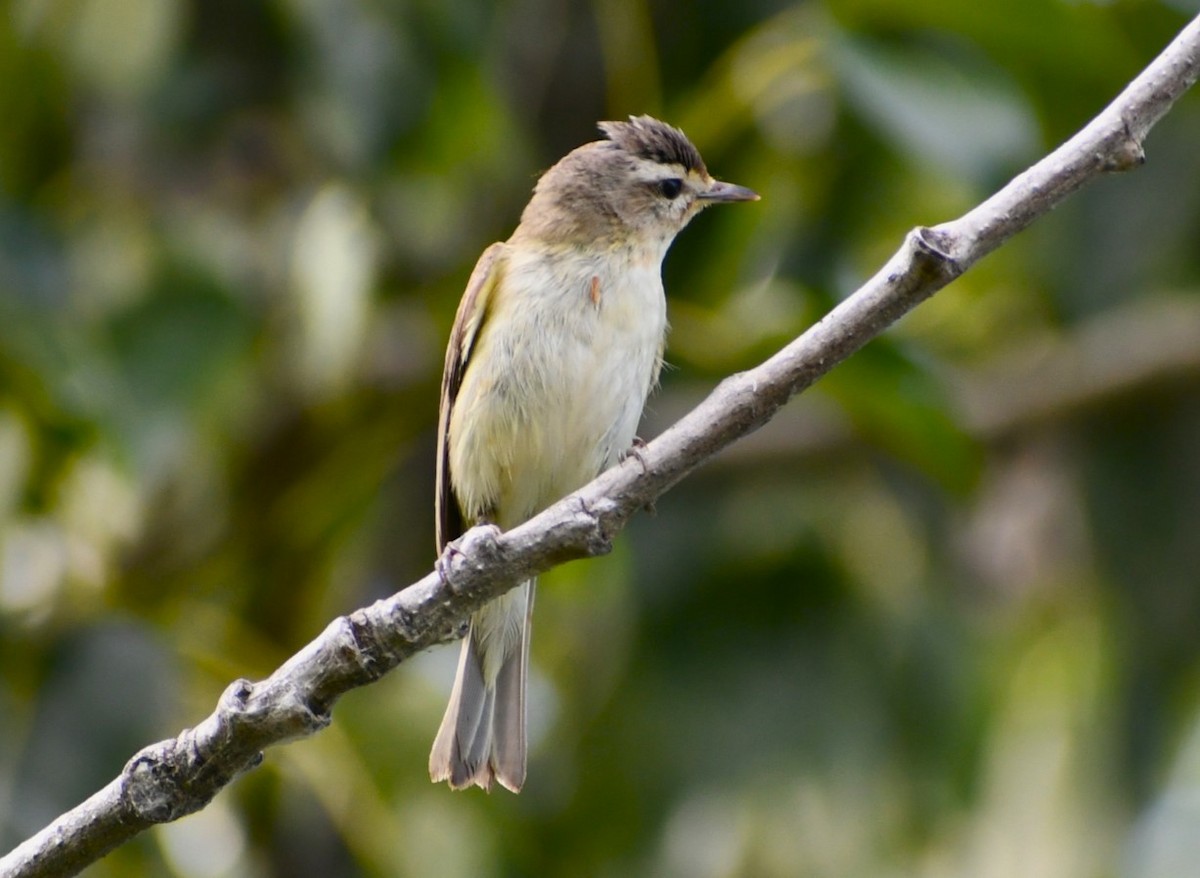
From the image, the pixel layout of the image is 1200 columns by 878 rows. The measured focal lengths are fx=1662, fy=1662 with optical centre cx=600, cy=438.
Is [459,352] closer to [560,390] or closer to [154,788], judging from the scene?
[560,390]

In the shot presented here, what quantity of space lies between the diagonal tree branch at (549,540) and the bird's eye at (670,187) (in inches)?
66.0

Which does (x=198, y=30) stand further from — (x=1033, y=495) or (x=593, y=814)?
(x=1033, y=495)

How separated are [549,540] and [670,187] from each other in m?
1.82

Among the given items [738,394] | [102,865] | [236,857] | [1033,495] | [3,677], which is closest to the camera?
[738,394]

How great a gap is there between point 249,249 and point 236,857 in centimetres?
198

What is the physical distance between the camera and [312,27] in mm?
4910

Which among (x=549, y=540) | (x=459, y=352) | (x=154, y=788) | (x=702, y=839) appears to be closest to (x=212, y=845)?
(x=702, y=839)

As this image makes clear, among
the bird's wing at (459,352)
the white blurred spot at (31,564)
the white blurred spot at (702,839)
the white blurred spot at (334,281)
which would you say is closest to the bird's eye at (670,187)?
the bird's wing at (459,352)

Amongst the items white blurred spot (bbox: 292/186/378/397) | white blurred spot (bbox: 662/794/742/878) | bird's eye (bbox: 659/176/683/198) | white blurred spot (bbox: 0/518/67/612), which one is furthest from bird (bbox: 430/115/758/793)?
white blurred spot (bbox: 662/794/742/878)

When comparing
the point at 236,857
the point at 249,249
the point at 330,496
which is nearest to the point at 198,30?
the point at 249,249

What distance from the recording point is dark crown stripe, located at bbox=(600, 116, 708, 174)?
427 cm

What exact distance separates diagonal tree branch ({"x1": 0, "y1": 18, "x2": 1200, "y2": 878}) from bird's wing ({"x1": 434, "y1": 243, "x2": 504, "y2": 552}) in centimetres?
146

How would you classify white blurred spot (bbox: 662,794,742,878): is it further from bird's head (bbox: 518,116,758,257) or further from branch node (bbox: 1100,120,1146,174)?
branch node (bbox: 1100,120,1146,174)

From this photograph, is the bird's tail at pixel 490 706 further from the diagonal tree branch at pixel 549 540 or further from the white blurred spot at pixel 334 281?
the diagonal tree branch at pixel 549 540
